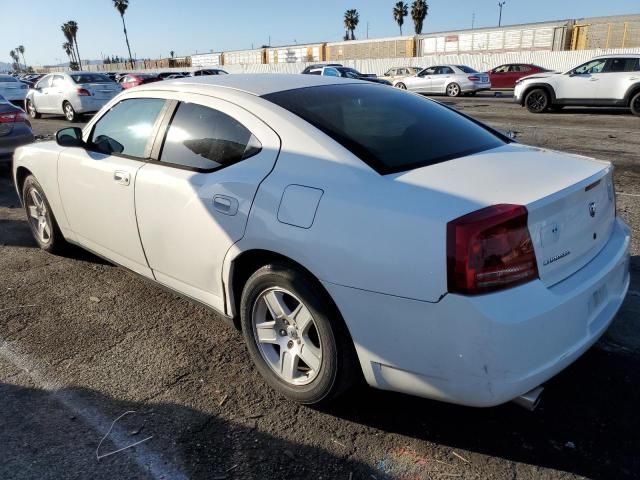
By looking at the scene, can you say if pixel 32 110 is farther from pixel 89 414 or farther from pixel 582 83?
pixel 89 414

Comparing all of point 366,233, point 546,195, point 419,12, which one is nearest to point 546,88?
point 546,195

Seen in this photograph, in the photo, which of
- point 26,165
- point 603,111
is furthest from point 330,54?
Result: point 26,165

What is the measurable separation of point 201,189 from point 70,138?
1.78 meters

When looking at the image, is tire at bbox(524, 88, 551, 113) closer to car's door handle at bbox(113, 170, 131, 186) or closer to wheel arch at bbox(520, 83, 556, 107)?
wheel arch at bbox(520, 83, 556, 107)

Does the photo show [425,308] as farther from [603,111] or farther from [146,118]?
[603,111]

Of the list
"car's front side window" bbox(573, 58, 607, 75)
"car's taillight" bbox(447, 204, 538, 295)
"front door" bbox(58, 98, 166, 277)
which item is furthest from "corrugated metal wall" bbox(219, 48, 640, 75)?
"car's taillight" bbox(447, 204, 538, 295)

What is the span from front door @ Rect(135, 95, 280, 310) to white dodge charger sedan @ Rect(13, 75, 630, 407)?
1cm

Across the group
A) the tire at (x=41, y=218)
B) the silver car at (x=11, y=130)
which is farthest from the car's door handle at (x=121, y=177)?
the silver car at (x=11, y=130)

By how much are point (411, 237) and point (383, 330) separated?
43 centimetres

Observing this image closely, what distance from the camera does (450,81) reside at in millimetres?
23828

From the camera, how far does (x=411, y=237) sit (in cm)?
211

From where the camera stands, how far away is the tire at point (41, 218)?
464 cm

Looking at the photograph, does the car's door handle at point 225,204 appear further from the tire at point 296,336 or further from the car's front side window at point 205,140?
the tire at point 296,336

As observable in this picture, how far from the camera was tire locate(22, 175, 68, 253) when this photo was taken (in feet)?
15.2
